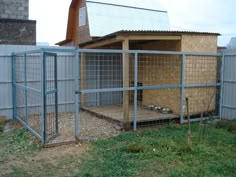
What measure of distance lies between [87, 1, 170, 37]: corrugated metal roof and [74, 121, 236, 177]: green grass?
6550mm

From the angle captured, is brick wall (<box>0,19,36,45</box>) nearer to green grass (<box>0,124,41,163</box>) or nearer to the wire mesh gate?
the wire mesh gate

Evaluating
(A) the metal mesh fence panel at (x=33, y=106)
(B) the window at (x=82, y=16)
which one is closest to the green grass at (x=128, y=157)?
(A) the metal mesh fence panel at (x=33, y=106)

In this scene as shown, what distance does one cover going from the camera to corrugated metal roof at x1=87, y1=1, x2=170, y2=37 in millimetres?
12086

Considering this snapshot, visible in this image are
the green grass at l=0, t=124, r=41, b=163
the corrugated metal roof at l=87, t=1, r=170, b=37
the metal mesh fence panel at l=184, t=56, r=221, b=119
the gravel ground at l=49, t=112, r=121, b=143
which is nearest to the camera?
the green grass at l=0, t=124, r=41, b=163

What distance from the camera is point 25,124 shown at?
24.7ft

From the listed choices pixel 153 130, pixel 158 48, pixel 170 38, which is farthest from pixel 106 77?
pixel 153 130

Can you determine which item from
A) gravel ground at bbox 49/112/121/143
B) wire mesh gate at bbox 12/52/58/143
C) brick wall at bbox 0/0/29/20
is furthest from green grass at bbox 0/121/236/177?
brick wall at bbox 0/0/29/20

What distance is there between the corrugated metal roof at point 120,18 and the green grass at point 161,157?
6550 millimetres

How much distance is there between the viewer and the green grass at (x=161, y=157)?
460 cm

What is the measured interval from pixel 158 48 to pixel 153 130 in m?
3.37

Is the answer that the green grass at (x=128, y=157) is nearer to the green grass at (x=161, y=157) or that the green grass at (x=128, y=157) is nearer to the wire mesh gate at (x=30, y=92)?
the green grass at (x=161, y=157)

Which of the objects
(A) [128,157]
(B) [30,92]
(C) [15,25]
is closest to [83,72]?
(B) [30,92]

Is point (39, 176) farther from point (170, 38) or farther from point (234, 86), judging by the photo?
point (234, 86)

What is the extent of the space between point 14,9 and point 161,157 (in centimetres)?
1151
